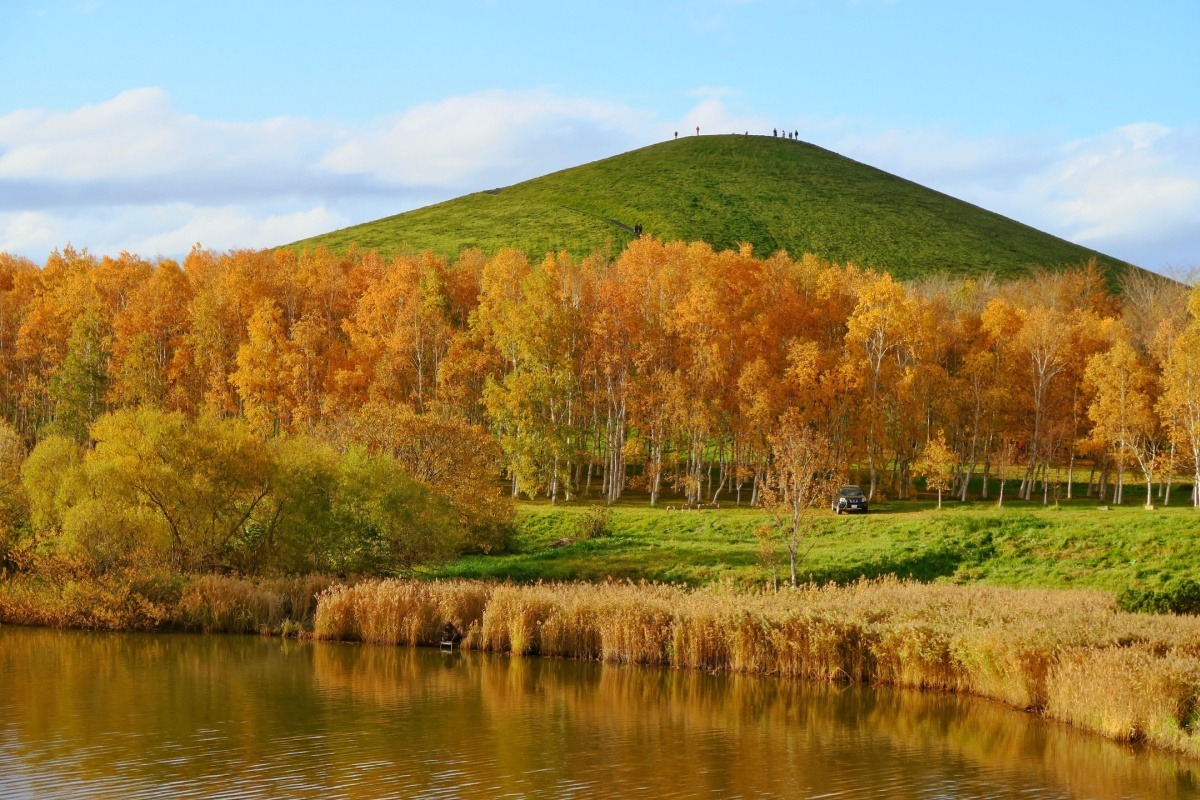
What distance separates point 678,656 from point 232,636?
17885 millimetres

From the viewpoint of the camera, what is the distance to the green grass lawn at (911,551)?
52.9 m

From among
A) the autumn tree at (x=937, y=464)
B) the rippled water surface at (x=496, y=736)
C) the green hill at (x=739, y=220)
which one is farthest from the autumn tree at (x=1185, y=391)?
the green hill at (x=739, y=220)

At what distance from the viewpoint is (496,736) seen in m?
29.4

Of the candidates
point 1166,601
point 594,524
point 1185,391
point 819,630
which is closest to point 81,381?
point 594,524

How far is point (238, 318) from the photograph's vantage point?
319 ft

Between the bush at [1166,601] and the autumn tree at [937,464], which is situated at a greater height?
the autumn tree at [937,464]

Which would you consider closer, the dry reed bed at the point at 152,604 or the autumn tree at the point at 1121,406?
the dry reed bed at the point at 152,604

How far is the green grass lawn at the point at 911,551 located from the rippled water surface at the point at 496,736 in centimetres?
1567

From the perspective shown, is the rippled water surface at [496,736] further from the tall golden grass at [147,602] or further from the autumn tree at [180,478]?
the autumn tree at [180,478]

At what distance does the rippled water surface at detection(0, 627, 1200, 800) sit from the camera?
81.2ft

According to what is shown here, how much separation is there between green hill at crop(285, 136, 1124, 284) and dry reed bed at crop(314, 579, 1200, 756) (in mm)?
107074

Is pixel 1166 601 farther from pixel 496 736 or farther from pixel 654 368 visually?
pixel 654 368

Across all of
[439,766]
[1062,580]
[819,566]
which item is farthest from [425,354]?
[439,766]

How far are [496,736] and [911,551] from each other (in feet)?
108
